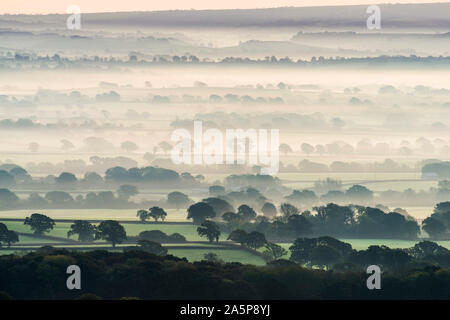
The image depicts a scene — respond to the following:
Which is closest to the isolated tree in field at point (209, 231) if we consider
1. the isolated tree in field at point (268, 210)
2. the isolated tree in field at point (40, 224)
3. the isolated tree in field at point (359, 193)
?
the isolated tree in field at point (40, 224)

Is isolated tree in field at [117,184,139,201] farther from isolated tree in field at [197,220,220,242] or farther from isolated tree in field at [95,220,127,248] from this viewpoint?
isolated tree in field at [197,220,220,242]

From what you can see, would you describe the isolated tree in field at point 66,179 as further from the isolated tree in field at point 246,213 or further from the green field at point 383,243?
the green field at point 383,243

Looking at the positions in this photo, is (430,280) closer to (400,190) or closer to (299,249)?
(299,249)

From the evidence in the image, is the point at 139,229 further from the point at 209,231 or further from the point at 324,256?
the point at 324,256

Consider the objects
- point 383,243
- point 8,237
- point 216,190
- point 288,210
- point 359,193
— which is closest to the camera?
point 8,237

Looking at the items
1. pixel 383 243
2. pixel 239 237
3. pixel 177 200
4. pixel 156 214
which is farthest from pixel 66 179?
pixel 383 243

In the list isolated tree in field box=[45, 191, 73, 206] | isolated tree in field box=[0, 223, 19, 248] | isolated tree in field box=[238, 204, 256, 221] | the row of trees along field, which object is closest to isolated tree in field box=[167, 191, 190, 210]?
isolated tree in field box=[238, 204, 256, 221]
